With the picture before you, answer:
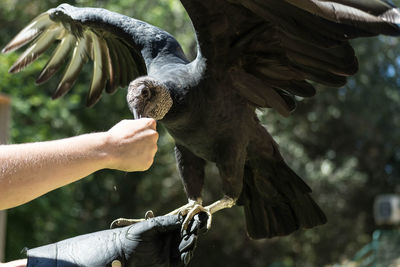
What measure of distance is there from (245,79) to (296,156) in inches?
262

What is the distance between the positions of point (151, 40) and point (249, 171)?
0.80m

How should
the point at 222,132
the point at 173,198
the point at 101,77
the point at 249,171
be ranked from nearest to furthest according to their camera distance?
1. the point at 222,132
2. the point at 249,171
3. the point at 101,77
4. the point at 173,198

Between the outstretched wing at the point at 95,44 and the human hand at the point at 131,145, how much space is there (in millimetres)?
1069

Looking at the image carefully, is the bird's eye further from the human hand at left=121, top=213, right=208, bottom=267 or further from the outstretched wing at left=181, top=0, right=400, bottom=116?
the human hand at left=121, top=213, right=208, bottom=267

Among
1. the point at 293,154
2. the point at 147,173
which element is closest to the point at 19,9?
the point at 147,173

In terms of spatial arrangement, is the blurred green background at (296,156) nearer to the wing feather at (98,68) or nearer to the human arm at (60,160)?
the wing feather at (98,68)

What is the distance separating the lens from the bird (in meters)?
2.04

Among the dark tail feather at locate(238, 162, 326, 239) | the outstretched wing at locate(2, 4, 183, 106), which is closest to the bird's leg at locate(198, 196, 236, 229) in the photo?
the dark tail feather at locate(238, 162, 326, 239)

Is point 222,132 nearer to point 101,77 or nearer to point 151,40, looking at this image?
point 151,40

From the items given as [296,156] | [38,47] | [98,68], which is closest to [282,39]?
[98,68]

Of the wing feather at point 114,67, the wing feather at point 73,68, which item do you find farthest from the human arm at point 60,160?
the wing feather at point 73,68

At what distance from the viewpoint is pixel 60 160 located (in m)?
1.26

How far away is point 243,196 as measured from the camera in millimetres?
2600

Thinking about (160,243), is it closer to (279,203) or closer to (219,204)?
(219,204)
